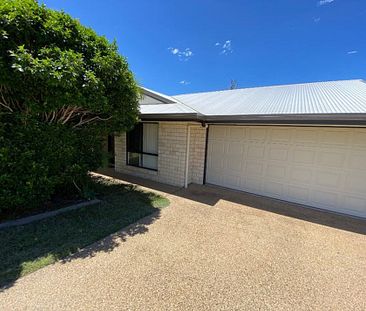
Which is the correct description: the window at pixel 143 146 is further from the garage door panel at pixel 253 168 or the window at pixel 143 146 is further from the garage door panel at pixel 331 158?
the garage door panel at pixel 331 158

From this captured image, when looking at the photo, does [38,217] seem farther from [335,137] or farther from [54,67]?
[335,137]

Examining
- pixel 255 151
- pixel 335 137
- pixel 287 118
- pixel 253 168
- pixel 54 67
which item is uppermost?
pixel 54 67

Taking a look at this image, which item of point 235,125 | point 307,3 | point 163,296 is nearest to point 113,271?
point 163,296

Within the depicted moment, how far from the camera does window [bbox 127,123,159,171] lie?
288 inches

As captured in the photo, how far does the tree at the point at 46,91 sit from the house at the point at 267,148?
2.40m

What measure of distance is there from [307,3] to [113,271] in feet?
29.5

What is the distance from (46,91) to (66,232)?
103 inches

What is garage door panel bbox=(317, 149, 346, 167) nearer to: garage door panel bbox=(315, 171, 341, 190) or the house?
the house

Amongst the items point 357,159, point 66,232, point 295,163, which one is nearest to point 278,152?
point 295,163

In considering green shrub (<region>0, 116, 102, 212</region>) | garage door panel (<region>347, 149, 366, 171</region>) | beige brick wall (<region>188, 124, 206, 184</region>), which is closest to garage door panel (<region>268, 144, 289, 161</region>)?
garage door panel (<region>347, 149, 366, 171</region>)

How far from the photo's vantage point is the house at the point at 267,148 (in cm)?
477

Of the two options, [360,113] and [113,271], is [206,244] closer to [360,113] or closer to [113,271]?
[113,271]

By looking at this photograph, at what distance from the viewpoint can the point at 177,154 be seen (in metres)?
6.61

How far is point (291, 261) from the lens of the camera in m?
3.05
